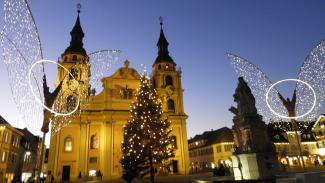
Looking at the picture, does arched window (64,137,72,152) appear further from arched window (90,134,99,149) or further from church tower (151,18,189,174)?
church tower (151,18,189,174)

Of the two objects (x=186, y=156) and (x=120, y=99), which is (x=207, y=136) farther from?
(x=120, y=99)

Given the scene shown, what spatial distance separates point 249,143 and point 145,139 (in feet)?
44.4

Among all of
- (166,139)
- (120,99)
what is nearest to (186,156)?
(120,99)

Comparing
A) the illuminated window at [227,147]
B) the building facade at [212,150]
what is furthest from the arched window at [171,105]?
the illuminated window at [227,147]

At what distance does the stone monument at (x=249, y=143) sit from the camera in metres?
15.2

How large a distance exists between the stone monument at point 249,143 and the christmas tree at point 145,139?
11.3 metres

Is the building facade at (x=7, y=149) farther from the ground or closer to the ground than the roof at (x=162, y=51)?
closer to the ground

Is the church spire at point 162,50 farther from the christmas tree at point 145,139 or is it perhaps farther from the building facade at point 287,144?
the christmas tree at point 145,139

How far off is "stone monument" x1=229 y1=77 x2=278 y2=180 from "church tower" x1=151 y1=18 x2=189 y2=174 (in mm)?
25240

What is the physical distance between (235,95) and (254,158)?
14.7ft

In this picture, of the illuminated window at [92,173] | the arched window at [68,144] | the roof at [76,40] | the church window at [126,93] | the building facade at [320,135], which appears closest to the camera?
the illuminated window at [92,173]

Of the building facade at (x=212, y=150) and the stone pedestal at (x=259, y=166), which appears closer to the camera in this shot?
the stone pedestal at (x=259, y=166)

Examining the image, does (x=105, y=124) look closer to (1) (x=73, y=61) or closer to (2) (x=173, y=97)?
(1) (x=73, y=61)

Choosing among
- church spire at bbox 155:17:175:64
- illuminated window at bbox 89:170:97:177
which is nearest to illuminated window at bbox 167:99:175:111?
church spire at bbox 155:17:175:64
